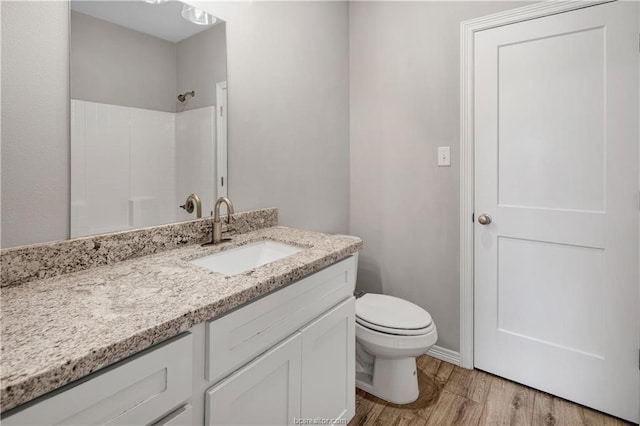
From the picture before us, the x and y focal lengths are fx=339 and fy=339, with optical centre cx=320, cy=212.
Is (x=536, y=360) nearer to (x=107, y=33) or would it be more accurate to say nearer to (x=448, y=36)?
(x=448, y=36)

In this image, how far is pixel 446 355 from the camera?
81.4 inches

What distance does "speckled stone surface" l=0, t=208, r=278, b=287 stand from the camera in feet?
3.09

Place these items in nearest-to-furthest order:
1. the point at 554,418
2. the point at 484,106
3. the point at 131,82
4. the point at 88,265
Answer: the point at 88,265, the point at 131,82, the point at 554,418, the point at 484,106

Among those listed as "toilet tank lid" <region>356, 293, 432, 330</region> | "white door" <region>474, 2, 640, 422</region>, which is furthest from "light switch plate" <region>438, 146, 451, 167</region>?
"toilet tank lid" <region>356, 293, 432, 330</region>

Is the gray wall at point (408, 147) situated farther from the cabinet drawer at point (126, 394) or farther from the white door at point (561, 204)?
the cabinet drawer at point (126, 394)

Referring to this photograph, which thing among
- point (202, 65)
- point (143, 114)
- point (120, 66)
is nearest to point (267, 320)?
point (143, 114)

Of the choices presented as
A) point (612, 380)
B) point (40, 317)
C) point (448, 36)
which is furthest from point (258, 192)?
point (612, 380)

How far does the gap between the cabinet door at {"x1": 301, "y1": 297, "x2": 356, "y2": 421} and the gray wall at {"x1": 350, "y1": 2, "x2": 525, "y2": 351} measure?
2.93ft

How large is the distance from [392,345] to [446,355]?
687mm

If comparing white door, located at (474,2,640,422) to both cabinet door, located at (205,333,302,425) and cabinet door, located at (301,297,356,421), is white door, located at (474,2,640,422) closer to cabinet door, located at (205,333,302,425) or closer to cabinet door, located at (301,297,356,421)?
cabinet door, located at (301,297,356,421)

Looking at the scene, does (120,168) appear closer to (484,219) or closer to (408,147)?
(408,147)

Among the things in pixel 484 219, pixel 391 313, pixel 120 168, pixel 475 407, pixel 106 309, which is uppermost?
pixel 120 168

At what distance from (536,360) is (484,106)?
1.38 metres

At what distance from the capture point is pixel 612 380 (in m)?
1.60
